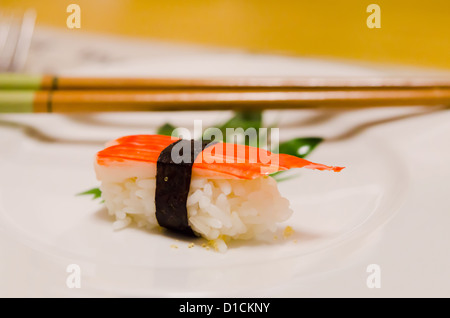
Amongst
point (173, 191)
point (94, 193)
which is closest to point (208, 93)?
point (94, 193)

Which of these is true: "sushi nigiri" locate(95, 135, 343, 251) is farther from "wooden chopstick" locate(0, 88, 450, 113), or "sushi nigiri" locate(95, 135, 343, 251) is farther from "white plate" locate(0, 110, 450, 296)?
"wooden chopstick" locate(0, 88, 450, 113)

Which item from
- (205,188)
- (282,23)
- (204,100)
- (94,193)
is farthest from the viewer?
(282,23)

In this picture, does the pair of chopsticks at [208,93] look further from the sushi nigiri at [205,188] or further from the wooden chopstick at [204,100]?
the sushi nigiri at [205,188]

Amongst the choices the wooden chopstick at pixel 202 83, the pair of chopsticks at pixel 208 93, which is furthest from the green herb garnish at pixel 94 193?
the wooden chopstick at pixel 202 83

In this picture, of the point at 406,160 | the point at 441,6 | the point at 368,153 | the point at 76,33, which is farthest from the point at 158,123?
the point at 441,6

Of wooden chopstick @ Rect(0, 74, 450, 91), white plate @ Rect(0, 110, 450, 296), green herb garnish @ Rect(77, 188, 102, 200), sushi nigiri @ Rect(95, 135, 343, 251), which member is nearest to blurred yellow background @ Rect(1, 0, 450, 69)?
wooden chopstick @ Rect(0, 74, 450, 91)

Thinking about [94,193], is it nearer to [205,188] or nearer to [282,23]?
[205,188]
